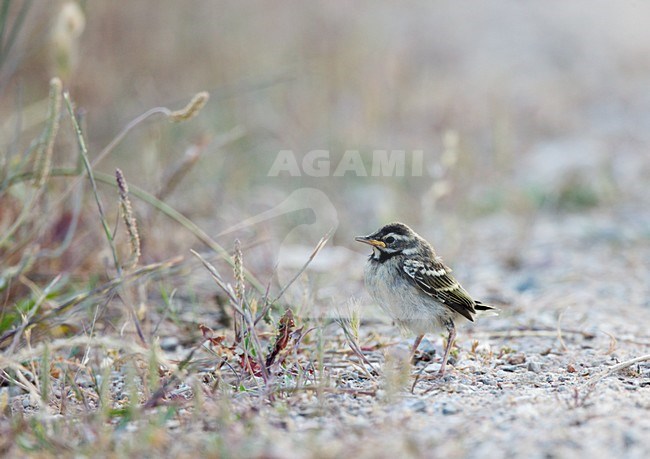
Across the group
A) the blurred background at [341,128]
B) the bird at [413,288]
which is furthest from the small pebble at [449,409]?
the blurred background at [341,128]

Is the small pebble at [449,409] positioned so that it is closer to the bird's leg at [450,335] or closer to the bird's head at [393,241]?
the bird's leg at [450,335]

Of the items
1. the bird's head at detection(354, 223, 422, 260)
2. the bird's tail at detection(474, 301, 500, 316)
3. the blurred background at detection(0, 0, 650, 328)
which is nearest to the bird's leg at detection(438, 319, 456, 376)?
the bird's tail at detection(474, 301, 500, 316)

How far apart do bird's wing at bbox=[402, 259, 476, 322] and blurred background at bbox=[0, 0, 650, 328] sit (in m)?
1.11

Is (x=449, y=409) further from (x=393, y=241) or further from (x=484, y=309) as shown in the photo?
(x=484, y=309)

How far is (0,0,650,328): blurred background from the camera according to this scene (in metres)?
5.88

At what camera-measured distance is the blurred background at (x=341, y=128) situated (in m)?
5.88

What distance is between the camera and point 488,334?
14.6 ft

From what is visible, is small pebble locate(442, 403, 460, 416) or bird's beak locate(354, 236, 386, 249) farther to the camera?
bird's beak locate(354, 236, 386, 249)

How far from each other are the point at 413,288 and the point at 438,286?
135mm

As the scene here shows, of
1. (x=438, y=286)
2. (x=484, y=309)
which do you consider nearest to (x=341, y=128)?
(x=484, y=309)

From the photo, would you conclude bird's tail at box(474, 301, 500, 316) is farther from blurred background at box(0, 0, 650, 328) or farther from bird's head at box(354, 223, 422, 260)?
blurred background at box(0, 0, 650, 328)

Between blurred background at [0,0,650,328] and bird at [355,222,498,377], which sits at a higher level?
blurred background at [0,0,650,328]

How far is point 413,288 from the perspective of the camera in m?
4.02

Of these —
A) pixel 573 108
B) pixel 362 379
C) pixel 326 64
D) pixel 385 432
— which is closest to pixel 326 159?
pixel 326 64
